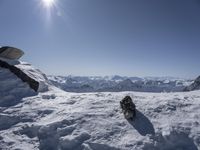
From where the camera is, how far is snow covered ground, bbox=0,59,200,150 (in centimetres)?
1152

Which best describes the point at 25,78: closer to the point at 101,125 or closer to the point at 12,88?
the point at 12,88

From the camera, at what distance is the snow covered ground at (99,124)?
37.8ft

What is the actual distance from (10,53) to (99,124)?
17.3 meters

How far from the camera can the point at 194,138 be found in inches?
446

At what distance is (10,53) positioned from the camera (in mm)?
26609

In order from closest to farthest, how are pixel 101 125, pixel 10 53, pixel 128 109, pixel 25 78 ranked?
pixel 101 125 → pixel 128 109 → pixel 25 78 → pixel 10 53

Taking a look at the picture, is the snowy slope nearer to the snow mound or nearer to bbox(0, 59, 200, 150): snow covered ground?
bbox(0, 59, 200, 150): snow covered ground

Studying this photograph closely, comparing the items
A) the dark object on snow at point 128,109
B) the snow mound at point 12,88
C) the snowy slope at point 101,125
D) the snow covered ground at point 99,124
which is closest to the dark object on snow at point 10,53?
the snow mound at point 12,88

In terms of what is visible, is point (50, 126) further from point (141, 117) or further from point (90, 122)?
point (141, 117)

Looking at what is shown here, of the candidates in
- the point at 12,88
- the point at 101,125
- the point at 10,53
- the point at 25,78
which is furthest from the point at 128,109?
the point at 10,53

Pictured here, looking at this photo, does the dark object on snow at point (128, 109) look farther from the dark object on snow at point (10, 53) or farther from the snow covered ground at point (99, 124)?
the dark object on snow at point (10, 53)

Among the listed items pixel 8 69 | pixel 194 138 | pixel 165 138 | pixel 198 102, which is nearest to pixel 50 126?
pixel 165 138

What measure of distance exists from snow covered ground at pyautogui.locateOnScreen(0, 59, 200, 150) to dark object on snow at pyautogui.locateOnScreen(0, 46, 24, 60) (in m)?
9.82

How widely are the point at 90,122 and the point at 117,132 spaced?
1.85m
